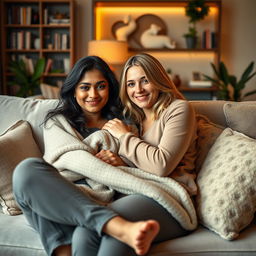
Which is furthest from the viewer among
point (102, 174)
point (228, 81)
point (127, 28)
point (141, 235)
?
point (127, 28)

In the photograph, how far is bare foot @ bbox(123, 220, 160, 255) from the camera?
1.35 meters

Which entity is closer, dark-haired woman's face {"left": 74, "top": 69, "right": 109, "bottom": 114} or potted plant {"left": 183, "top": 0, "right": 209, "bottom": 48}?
dark-haired woman's face {"left": 74, "top": 69, "right": 109, "bottom": 114}

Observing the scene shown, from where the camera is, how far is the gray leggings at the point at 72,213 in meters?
1.45

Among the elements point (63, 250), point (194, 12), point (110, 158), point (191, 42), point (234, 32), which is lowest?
point (63, 250)

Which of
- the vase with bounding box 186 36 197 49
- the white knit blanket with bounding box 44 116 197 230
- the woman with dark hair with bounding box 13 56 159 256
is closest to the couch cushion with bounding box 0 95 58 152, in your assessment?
the white knit blanket with bounding box 44 116 197 230

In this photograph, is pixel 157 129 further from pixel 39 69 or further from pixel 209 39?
pixel 209 39

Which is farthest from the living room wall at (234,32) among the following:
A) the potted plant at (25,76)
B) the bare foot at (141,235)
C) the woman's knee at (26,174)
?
the bare foot at (141,235)

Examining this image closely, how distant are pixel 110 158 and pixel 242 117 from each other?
65 cm

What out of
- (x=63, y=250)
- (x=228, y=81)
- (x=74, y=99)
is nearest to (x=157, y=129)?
(x=74, y=99)

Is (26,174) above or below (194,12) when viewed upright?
below

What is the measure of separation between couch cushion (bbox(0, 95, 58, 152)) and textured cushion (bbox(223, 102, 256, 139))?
87 cm

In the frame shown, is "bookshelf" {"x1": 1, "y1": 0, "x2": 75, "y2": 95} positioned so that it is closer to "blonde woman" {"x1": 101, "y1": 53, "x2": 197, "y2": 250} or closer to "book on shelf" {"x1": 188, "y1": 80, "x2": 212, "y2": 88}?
"book on shelf" {"x1": 188, "y1": 80, "x2": 212, "y2": 88}

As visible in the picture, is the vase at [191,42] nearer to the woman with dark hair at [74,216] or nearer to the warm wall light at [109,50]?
the warm wall light at [109,50]

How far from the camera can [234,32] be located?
18.3 ft
